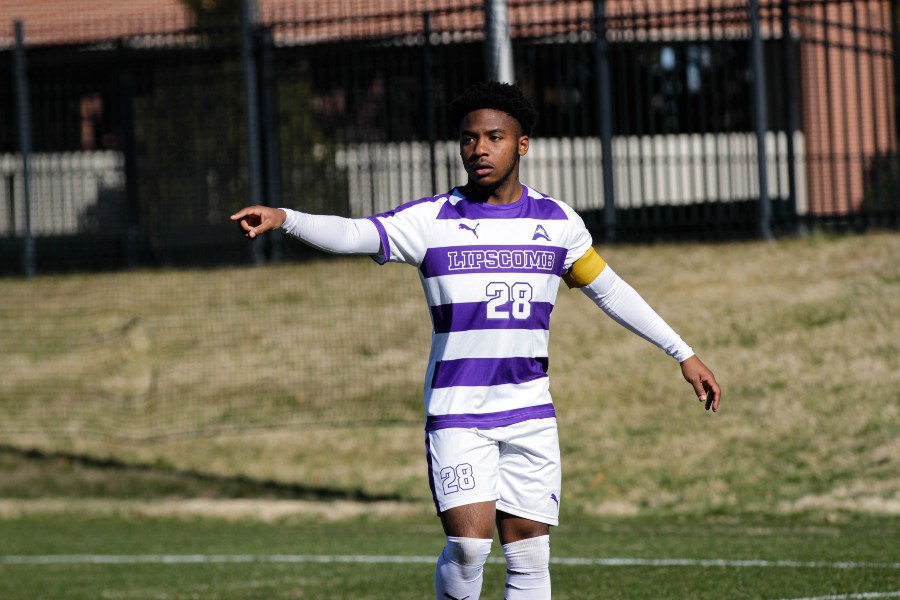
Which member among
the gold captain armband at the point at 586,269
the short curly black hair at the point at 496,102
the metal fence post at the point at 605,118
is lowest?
the gold captain armband at the point at 586,269

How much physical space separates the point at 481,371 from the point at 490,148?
2.79 ft

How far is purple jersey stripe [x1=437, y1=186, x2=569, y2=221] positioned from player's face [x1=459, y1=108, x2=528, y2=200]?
6 cm

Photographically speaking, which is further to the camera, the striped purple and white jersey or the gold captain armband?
the gold captain armband

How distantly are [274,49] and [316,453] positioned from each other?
6.51 m

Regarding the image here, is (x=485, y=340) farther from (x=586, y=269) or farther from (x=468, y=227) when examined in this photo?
(x=586, y=269)

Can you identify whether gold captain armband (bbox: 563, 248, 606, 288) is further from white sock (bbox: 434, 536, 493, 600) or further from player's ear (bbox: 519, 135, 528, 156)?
white sock (bbox: 434, 536, 493, 600)

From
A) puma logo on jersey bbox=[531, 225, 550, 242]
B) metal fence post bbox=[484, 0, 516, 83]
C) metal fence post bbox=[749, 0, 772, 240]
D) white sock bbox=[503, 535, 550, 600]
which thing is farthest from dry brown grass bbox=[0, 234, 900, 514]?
puma logo on jersey bbox=[531, 225, 550, 242]

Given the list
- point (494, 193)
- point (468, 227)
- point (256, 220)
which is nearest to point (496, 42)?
point (494, 193)

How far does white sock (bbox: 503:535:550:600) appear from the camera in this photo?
545cm

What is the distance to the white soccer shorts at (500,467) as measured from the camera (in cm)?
534

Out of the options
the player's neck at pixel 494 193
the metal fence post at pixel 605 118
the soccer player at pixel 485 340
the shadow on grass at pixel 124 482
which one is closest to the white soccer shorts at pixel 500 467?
the soccer player at pixel 485 340

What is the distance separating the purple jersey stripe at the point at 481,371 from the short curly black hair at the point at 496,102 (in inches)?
37.2

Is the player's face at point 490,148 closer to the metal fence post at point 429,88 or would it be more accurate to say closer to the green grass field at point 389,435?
the green grass field at point 389,435

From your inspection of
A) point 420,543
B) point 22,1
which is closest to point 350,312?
point 420,543
